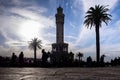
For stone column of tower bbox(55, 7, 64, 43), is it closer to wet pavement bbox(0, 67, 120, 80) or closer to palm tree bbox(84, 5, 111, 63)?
palm tree bbox(84, 5, 111, 63)

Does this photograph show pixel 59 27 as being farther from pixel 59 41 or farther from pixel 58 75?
pixel 58 75

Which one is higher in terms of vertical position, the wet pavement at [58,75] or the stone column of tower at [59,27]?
the stone column of tower at [59,27]

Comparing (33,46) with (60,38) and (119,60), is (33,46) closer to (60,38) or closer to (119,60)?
(60,38)

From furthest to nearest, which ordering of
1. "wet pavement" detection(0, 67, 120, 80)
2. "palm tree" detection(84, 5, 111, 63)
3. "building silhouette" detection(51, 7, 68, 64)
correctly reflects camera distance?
1. "building silhouette" detection(51, 7, 68, 64)
2. "palm tree" detection(84, 5, 111, 63)
3. "wet pavement" detection(0, 67, 120, 80)

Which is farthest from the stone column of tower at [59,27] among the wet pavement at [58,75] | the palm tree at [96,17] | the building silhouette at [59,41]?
the wet pavement at [58,75]

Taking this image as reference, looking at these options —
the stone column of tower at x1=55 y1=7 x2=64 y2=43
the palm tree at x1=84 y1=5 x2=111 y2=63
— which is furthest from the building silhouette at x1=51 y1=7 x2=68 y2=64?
the palm tree at x1=84 y1=5 x2=111 y2=63

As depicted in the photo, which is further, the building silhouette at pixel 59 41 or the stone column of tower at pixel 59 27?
the stone column of tower at pixel 59 27

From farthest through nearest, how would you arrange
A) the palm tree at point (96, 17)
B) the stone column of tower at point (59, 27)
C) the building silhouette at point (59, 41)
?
1. the stone column of tower at point (59, 27)
2. the building silhouette at point (59, 41)
3. the palm tree at point (96, 17)

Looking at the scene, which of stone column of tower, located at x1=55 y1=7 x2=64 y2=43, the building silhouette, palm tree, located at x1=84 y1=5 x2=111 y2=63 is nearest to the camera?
palm tree, located at x1=84 y1=5 x2=111 y2=63

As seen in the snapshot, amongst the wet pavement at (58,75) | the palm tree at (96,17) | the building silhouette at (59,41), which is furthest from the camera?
the building silhouette at (59,41)

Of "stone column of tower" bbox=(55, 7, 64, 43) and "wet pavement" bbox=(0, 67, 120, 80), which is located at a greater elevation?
"stone column of tower" bbox=(55, 7, 64, 43)

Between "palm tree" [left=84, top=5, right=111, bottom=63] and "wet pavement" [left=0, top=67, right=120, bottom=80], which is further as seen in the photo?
"palm tree" [left=84, top=5, right=111, bottom=63]

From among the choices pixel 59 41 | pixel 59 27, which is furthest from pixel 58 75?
→ pixel 59 27

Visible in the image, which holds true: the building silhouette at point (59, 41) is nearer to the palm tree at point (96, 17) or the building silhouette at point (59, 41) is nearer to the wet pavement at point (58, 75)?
the palm tree at point (96, 17)
